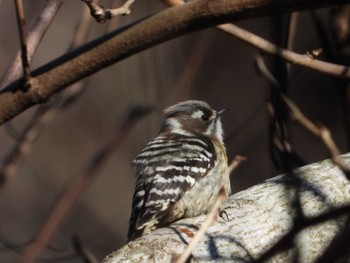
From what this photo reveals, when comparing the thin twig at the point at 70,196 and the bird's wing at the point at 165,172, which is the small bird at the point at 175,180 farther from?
the thin twig at the point at 70,196

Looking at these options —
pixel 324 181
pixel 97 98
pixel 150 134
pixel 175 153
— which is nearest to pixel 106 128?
pixel 97 98

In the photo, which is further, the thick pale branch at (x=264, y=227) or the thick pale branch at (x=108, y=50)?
the thick pale branch at (x=264, y=227)

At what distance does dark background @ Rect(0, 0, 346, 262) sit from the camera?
23.7 feet

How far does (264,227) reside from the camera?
3.47 meters

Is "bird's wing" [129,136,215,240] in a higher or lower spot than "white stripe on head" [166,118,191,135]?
higher

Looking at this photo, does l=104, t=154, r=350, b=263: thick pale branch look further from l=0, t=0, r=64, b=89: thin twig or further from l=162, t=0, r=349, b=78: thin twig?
l=0, t=0, r=64, b=89: thin twig

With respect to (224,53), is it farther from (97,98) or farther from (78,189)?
(78,189)

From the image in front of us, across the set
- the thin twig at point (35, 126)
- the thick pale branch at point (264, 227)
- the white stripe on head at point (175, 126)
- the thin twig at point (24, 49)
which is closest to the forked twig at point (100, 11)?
the thin twig at point (24, 49)

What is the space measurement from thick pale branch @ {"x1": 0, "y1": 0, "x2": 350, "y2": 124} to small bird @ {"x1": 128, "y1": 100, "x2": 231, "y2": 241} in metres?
2.08

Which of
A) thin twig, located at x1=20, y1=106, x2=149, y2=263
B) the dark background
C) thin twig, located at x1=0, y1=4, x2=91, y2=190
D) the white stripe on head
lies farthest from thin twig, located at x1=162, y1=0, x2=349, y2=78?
the dark background

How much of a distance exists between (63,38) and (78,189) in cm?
602

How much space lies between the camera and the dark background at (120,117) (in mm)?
7227

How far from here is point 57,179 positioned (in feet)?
25.2

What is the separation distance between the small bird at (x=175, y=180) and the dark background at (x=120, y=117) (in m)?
1.77
